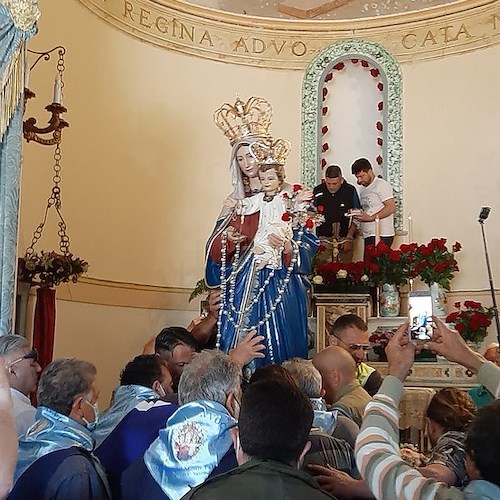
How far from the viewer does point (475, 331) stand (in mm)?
6688

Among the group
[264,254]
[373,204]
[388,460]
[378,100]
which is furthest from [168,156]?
[388,460]

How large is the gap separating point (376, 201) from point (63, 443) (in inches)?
227

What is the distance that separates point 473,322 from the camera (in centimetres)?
666

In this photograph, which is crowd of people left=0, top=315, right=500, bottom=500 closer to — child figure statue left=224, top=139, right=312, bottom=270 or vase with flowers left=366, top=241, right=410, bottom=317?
child figure statue left=224, top=139, right=312, bottom=270

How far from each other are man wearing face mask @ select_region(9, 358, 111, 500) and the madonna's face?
255cm

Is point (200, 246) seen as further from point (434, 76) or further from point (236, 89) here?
point (434, 76)

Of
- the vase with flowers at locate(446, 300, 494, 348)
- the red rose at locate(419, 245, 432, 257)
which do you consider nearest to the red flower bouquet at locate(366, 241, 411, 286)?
the red rose at locate(419, 245, 432, 257)

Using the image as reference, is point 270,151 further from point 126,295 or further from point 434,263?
point 126,295

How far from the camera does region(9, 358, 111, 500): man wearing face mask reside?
2217mm

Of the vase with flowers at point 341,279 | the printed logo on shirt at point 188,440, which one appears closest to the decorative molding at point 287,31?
the vase with flowers at point 341,279

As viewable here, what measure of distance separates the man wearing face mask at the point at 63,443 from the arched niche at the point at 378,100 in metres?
5.90

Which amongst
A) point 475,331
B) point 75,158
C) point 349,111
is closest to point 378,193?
point 349,111

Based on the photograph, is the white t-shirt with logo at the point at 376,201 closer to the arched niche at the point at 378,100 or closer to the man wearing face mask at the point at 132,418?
the arched niche at the point at 378,100

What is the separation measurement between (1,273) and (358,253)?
13.9 feet
